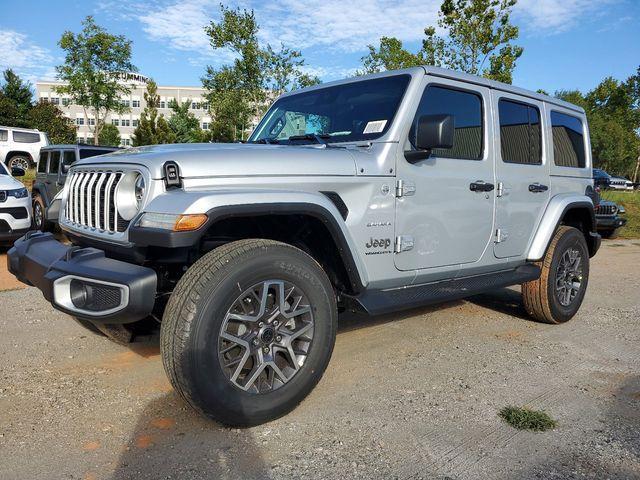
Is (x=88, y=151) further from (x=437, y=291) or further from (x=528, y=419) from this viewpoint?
(x=528, y=419)

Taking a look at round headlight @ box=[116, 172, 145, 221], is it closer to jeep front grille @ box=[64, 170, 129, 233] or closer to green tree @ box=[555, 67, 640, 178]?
jeep front grille @ box=[64, 170, 129, 233]

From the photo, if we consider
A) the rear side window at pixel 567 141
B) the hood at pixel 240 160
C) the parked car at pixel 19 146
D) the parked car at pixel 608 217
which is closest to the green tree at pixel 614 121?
the parked car at pixel 608 217

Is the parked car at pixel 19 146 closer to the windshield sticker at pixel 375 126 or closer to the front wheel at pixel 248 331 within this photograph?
the windshield sticker at pixel 375 126

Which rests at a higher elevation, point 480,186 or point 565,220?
point 480,186

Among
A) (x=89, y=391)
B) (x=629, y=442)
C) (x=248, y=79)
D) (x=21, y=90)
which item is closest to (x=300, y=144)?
(x=89, y=391)

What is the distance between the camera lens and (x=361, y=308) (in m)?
3.15

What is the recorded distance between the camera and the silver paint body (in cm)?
260

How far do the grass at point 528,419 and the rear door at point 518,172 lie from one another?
1508mm

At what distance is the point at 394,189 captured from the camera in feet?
10.6

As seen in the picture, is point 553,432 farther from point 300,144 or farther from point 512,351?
point 300,144

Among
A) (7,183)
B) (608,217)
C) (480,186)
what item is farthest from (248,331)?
(608,217)

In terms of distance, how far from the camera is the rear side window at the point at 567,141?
4727 mm

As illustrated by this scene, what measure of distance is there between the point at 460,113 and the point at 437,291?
1336mm

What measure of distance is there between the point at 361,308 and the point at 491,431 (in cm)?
98
